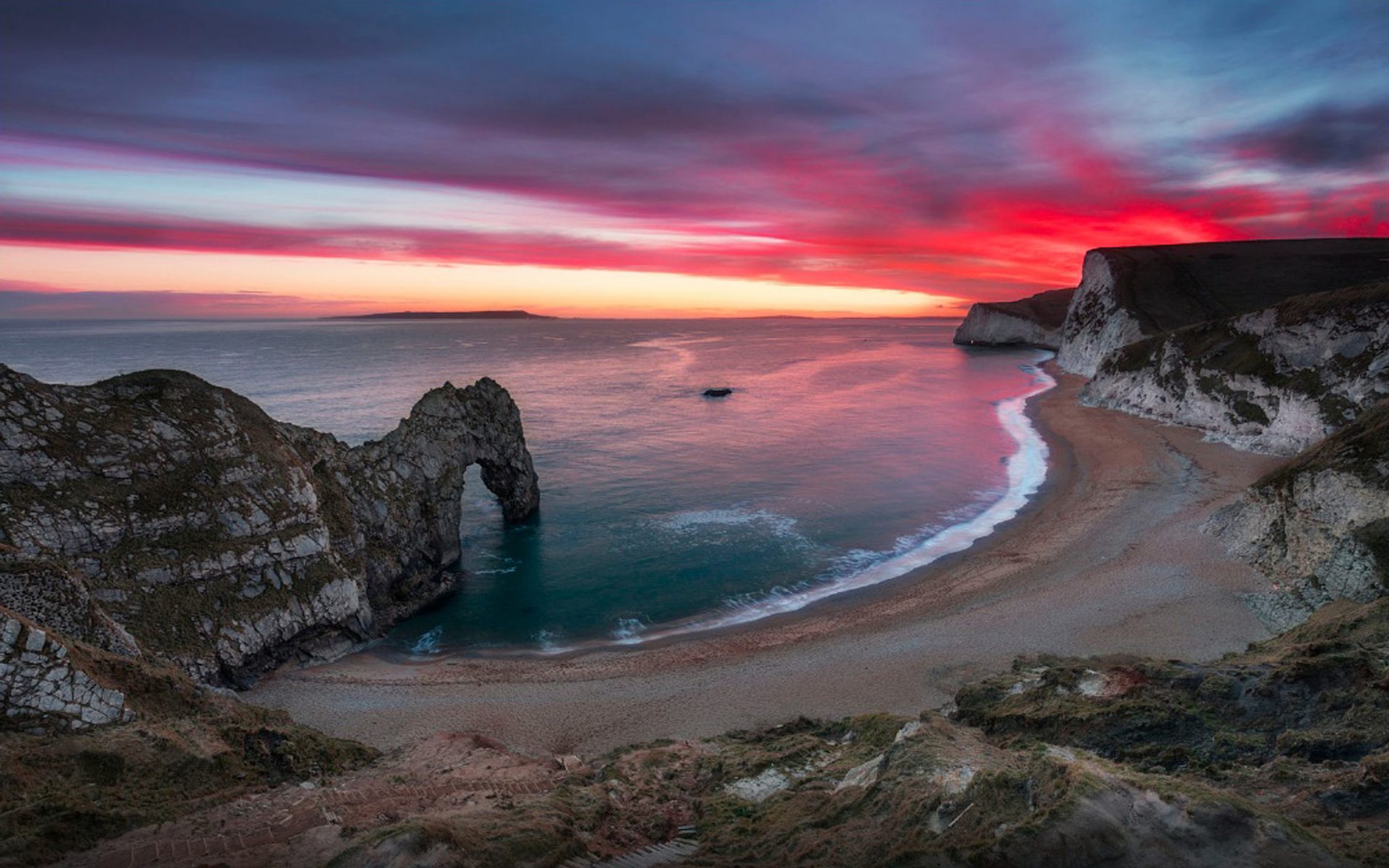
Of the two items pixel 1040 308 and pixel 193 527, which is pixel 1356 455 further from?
pixel 1040 308

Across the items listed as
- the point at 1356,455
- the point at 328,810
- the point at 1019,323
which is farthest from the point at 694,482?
the point at 1019,323

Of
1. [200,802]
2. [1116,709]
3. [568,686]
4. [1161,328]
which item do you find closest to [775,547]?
[568,686]

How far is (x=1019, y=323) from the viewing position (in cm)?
16250

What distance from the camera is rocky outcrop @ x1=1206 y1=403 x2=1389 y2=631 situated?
20234 mm

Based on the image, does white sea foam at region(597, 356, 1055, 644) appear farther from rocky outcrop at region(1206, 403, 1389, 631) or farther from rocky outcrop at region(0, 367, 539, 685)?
rocky outcrop at region(1206, 403, 1389, 631)

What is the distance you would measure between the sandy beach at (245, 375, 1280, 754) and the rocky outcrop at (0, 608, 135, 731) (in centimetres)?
612

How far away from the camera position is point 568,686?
20797 millimetres

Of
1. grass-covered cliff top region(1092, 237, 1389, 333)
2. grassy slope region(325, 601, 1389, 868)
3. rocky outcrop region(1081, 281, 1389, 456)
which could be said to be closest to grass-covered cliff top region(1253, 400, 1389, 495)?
grassy slope region(325, 601, 1389, 868)

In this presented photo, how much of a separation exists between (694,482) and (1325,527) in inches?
1232

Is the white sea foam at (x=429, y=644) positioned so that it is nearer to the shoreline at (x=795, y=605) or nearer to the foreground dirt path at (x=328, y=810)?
the shoreline at (x=795, y=605)

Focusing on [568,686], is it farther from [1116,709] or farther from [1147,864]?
[1147,864]

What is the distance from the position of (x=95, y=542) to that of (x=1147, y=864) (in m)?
24.6

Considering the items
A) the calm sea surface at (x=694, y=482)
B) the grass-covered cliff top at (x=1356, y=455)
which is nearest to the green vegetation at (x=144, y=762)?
the calm sea surface at (x=694, y=482)

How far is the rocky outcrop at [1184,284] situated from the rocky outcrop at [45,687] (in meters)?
96.8
